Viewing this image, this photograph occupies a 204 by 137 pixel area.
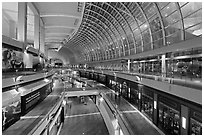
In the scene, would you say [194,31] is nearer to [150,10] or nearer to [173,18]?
[173,18]

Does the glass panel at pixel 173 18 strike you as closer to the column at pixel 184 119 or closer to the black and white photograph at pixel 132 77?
A: the black and white photograph at pixel 132 77

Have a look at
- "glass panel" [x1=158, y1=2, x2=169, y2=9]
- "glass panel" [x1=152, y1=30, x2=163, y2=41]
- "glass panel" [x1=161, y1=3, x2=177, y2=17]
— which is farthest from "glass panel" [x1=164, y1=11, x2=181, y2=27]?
"glass panel" [x1=152, y1=30, x2=163, y2=41]

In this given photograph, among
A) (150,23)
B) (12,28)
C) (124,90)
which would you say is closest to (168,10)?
(150,23)

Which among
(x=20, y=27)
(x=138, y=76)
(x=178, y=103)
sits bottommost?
(x=178, y=103)

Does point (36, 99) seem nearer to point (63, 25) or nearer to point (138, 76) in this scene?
point (138, 76)

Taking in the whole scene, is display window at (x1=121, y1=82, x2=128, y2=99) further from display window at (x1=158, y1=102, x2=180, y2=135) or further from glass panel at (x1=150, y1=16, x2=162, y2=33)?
display window at (x1=158, y1=102, x2=180, y2=135)

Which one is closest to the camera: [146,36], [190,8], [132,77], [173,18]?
[190,8]

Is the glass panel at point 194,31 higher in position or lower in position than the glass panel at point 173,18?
lower

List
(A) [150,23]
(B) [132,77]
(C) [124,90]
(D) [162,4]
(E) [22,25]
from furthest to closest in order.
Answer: (C) [124,90] → (A) [150,23] → (B) [132,77] → (D) [162,4] → (E) [22,25]

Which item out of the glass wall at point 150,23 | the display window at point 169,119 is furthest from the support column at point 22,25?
the display window at point 169,119

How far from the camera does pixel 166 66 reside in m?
16.5

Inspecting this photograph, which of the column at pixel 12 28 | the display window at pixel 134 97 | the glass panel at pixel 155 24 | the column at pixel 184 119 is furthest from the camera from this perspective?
the column at pixel 12 28

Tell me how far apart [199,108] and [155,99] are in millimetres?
4862

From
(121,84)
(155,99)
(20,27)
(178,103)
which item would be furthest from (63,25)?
(178,103)
